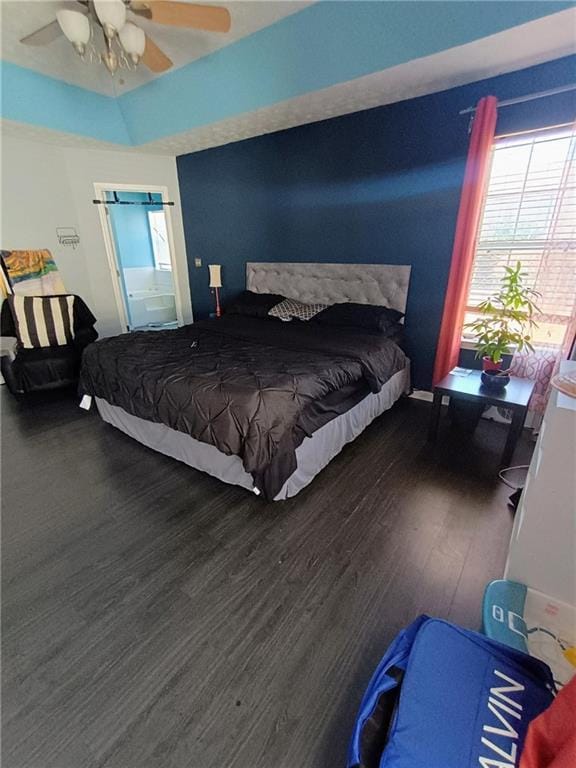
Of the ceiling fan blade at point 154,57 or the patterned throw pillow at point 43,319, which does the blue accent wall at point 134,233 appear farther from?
the ceiling fan blade at point 154,57

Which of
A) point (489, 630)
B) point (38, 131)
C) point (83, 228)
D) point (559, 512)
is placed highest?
point (38, 131)

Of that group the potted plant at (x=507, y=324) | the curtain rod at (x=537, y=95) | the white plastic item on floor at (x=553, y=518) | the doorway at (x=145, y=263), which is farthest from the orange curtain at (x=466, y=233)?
the doorway at (x=145, y=263)

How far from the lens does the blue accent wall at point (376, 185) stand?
2.62m

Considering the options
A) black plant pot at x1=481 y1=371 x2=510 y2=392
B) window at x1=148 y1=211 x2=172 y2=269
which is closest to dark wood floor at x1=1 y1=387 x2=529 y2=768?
black plant pot at x1=481 y1=371 x2=510 y2=392

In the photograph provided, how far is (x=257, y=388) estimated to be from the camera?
1.91 metres

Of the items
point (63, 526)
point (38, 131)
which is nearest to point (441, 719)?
point (63, 526)

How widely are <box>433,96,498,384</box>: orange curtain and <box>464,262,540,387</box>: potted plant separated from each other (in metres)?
Answer: 0.28

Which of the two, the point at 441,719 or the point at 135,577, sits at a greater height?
the point at 441,719

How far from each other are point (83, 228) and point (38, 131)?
3.63 feet

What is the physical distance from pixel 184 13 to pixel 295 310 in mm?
2248

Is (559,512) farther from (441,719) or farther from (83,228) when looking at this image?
(83,228)

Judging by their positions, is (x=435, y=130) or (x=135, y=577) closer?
(x=135, y=577)

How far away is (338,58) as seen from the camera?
2250mm

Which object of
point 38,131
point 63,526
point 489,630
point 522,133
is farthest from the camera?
point 38,131
